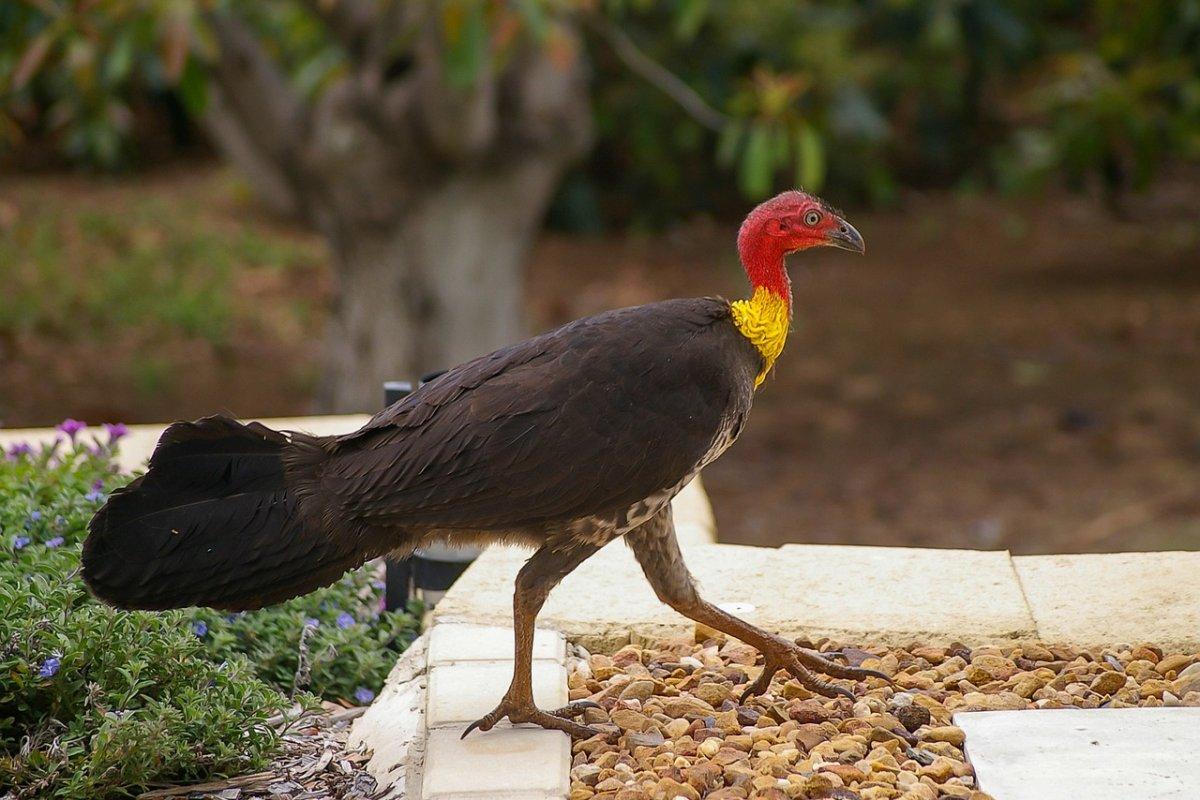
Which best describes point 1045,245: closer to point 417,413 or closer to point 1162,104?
point 1162,104

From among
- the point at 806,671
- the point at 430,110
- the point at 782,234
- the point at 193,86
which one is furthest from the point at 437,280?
the point at 806,671

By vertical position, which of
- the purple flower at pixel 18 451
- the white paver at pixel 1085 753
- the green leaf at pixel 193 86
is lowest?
the white paver at pixel 1085 753

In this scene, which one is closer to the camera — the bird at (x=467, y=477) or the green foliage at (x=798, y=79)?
the bird at (x=467, y=477)

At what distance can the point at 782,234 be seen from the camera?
3775 mm

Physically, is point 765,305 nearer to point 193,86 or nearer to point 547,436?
point 547,436

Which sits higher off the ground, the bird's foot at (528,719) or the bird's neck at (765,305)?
the bird's neck at (765,305)

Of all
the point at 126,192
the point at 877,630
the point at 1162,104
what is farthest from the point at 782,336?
the point at 126,192

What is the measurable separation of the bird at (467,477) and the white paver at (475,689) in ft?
0.37

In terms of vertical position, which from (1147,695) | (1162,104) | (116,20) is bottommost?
(1147,695)

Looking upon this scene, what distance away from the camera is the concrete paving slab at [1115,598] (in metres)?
3.93

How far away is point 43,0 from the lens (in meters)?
6.24

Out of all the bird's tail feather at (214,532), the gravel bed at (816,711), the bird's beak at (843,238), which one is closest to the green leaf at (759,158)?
the bird's beak at (843,238)

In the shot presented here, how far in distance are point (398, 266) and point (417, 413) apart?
497 centimetres

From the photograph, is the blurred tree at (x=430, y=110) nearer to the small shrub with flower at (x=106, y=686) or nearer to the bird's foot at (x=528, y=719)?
the small shrub with flower at (x=106, y=686)
